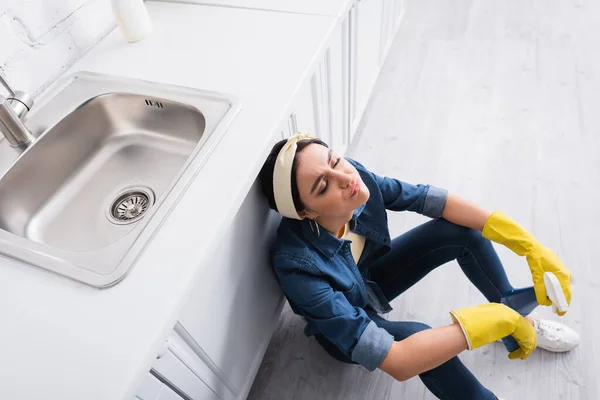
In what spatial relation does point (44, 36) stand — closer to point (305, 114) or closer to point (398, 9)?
point (305, 114)

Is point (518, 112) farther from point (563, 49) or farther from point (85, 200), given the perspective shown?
point (85, 200)

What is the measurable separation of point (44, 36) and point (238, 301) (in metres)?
0.91

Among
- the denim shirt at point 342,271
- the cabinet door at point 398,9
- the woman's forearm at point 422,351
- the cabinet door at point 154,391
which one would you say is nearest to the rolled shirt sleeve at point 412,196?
the denim shirt at point 342,271

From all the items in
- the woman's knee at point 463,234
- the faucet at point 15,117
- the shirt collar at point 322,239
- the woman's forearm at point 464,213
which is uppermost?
the faucet at point 15,117

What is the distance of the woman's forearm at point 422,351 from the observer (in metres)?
0.92

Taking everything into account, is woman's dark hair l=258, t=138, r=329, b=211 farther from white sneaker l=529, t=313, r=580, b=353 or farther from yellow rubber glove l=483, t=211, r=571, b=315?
white sneaker l=529, t=313, r=580, b=353

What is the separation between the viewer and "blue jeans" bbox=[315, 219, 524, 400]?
1048 mm

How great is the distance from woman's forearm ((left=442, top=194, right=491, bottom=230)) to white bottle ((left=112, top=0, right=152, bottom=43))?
1053 millimetres

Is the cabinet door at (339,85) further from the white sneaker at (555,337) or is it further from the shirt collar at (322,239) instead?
the white sneaker at (555,337)

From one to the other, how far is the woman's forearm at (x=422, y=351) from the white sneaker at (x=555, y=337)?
601 mm

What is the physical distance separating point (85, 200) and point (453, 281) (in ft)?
4.37

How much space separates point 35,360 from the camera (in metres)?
0.63

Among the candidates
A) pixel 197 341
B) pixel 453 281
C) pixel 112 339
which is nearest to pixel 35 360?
pixel 112 339

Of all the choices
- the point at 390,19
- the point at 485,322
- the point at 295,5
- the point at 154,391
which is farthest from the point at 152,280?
the point at 390,19
